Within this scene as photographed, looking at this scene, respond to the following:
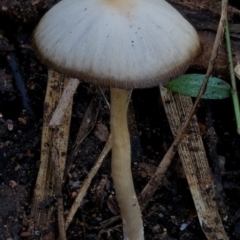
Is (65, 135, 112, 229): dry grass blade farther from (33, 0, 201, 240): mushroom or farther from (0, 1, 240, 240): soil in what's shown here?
(33, 0, 201, 240): mushroom

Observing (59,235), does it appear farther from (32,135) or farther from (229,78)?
(229,78)

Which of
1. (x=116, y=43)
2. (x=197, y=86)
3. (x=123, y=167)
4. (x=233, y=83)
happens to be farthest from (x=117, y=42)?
(x=233, y=83)

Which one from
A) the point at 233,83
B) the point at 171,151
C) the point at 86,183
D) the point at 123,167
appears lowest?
the point at 86,183

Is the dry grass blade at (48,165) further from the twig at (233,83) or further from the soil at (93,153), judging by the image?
the twig at (233,83)

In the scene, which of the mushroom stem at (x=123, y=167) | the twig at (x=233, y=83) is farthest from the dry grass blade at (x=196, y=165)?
the mushroom stem at (x=123, y=167)

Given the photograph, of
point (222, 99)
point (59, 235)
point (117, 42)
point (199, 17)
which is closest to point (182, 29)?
point (117, 42)

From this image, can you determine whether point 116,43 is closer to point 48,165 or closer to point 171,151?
point 171,151

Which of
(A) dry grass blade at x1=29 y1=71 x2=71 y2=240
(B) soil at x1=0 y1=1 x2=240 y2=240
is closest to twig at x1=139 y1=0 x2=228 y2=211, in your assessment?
(B) soil at x1=0 y1=1 x2=240 y2=240
